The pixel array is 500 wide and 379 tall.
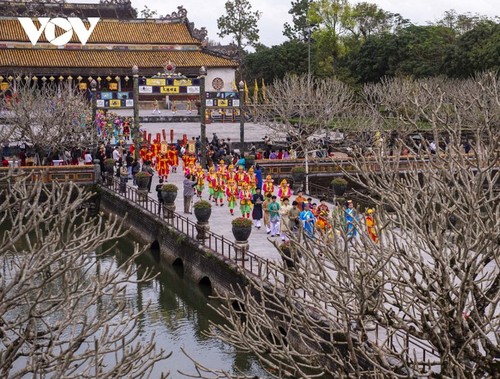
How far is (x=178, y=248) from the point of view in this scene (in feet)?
92.9

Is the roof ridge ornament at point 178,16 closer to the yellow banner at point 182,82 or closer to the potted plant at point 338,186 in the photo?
the yellow banner at point 182,82

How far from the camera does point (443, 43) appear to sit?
68.7m

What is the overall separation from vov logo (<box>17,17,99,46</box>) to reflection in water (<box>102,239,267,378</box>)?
43854 mm

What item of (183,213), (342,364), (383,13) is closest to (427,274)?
(342,364)

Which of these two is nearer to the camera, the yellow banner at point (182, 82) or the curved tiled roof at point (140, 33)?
the yellow banner at point (182, 82)

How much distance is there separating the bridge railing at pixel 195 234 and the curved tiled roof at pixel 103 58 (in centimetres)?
3347

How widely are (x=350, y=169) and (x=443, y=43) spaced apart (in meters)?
31.0

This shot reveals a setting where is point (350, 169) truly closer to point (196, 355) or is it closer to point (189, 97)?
point (196, 355)

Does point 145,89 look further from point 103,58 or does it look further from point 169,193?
point 103,58

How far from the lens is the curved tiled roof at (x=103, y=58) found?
6931cm

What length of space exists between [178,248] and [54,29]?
47602 mm

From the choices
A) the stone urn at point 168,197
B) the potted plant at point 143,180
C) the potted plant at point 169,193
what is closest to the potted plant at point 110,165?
the potted plant at point 143,180

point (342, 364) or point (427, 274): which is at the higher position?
point (427, 274)

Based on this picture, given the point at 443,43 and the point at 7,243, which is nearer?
the point at 7,243
